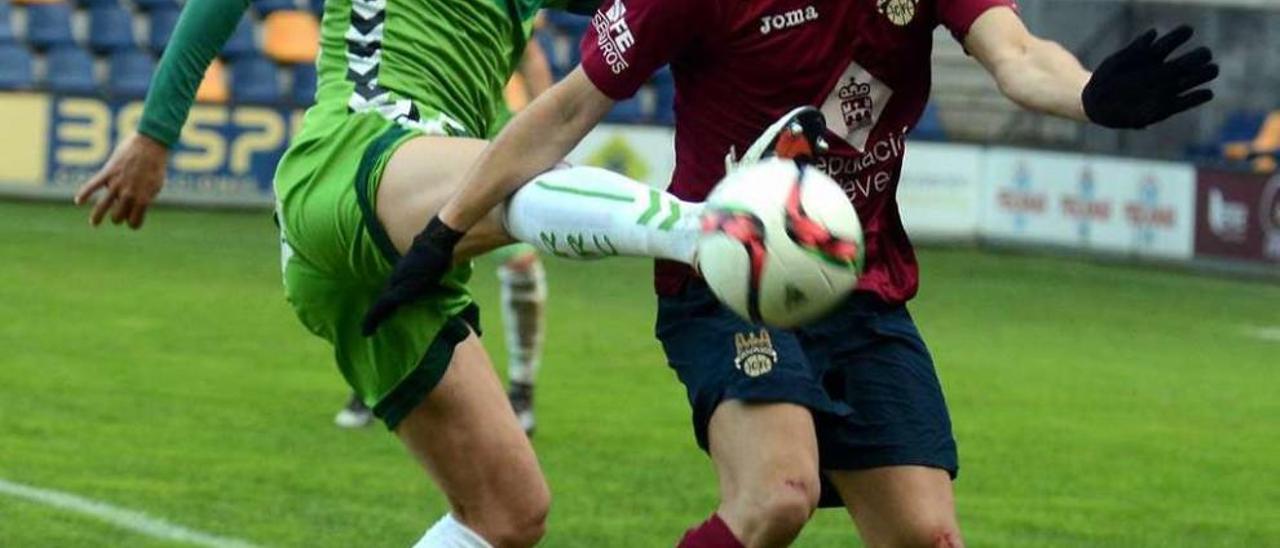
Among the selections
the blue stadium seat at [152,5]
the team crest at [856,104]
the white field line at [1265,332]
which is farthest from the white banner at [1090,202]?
the team crest at [856,104]

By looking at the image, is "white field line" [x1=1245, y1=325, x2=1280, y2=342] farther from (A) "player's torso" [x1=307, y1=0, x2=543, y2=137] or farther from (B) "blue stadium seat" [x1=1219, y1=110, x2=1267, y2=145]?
(A) "player's torso" [x1=307, y1=0, x2=543, y2=137]

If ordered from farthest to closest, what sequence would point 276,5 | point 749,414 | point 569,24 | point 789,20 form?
point 569,24 → point 276,5 → point 789,20 → point 749,414

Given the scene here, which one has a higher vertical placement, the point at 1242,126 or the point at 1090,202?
the point at 1242,126

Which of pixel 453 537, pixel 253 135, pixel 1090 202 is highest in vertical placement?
pixel 453 537

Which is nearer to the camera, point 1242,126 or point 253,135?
point 253,135

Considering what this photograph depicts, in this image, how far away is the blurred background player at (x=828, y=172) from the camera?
5270mm

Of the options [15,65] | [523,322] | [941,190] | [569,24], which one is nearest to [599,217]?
[523,322]

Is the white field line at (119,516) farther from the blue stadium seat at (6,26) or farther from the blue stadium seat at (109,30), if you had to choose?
the blue stadium seat at (109,30)

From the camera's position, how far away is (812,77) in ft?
18.4

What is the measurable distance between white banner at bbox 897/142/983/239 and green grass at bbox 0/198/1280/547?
229 centimetres

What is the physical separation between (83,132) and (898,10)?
15342 mm

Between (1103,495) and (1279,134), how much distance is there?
12.0 meters

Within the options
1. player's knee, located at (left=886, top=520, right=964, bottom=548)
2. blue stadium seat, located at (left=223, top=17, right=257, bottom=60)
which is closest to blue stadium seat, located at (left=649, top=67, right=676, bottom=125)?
blue stadium seat, located at (left=223, top=17, right=257, bottom=60)

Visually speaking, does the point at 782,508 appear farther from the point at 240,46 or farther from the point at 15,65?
the point at 240,46
